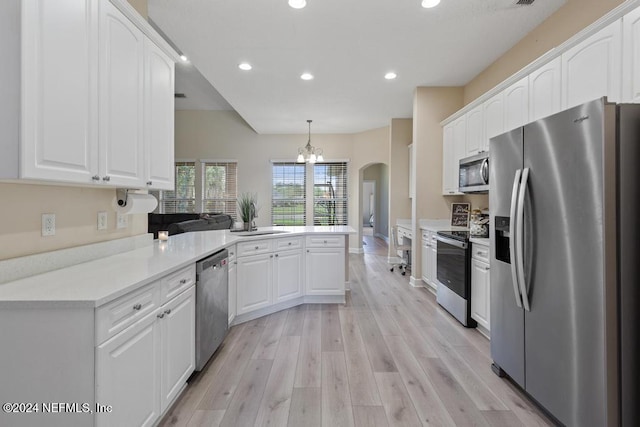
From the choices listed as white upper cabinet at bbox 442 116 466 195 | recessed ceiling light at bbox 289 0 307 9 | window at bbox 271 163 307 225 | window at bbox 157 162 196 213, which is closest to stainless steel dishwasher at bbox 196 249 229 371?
recessed ceiling light at bbox 289 0 307 9

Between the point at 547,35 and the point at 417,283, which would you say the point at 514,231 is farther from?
the point at 417,283

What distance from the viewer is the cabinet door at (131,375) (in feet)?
3.85

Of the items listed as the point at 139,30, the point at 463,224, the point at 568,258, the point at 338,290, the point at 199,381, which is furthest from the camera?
the point at 463,224

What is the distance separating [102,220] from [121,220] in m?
0.19

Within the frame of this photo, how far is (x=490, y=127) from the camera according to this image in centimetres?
326

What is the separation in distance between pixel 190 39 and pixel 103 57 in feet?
6.30

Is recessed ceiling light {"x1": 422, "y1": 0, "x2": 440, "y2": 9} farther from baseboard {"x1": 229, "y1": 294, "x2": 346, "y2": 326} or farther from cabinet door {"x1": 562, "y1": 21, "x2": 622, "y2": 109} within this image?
baseboard {"x1": 229, "y1": 294, "x2": 346, "y2": 326}

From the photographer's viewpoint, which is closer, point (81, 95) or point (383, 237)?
point (81, 95)

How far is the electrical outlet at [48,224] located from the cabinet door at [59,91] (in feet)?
1.16

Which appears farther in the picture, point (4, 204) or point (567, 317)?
point (567, 317)

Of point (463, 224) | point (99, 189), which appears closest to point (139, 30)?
point (99, 189)

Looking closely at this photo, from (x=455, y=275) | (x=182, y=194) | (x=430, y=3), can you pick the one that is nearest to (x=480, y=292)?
(x=455, y=275)

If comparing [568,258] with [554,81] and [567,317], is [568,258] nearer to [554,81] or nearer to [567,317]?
[567,317]

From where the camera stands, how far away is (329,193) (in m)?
7.80
